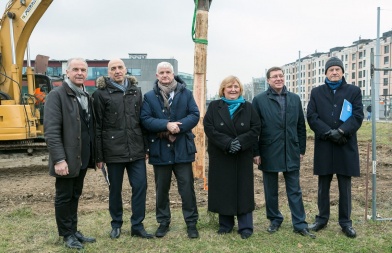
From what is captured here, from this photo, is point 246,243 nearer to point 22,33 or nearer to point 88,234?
point 88,234

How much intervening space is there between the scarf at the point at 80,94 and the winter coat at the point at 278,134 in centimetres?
193

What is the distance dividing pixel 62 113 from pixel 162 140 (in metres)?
1.12

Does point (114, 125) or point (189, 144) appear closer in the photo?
point (114, 125)

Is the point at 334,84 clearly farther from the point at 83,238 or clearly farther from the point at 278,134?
the point at 83,238

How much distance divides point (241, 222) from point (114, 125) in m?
1.81

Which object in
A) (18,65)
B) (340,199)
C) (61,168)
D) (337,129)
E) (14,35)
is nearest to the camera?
(61,168)

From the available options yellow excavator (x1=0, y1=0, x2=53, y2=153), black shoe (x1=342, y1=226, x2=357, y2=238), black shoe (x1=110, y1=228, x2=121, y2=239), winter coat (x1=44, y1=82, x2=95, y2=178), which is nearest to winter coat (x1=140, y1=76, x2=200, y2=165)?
winter coat (x1=44, y1=82, x2=95, y2=178)

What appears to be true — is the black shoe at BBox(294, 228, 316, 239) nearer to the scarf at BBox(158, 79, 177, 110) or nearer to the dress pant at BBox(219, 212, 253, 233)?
the dress pant at BBox(219, 212, 253, 233)

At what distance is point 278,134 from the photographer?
14.8 feet

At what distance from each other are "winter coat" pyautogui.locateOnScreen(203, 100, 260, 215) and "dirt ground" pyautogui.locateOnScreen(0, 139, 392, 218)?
1.64 meters

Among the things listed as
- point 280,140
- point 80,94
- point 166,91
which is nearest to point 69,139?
point 80,94

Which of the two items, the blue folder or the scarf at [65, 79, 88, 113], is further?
the blue folder

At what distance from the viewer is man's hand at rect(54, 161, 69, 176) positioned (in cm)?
385

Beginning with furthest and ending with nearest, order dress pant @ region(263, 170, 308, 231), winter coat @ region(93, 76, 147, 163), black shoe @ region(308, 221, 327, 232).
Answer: black shoe @ region(308, 221, 327, 232) < dress pant @ region(263, 170, 308, 231) < winter coat @ region(93, 76, 147, 163)
